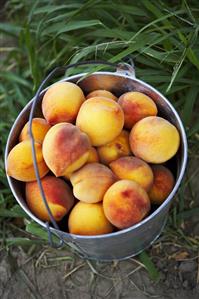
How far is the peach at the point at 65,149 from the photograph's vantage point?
43.3 inches

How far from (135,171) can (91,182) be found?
0.10 m

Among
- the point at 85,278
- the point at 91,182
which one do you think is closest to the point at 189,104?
the point at 91,182

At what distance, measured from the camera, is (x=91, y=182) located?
1.12 metres

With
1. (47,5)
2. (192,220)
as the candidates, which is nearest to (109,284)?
(192,220)

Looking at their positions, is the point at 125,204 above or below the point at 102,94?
below

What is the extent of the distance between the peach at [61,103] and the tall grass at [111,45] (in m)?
0.15

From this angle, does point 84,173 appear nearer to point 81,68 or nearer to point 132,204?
point 132,204

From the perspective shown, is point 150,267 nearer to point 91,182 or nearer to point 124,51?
point 91,182

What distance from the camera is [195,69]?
148 cm

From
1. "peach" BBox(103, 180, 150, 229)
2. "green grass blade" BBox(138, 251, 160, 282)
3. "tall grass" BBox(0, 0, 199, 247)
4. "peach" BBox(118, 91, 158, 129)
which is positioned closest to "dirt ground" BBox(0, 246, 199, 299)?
"green grass blade" BBox(138, 251, 160, 282)

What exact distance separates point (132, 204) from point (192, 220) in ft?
1.33

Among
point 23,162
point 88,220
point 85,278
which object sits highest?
point 23,162

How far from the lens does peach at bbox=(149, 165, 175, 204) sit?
3.87 feet

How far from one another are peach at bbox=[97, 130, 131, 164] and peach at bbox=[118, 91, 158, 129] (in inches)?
2.5
